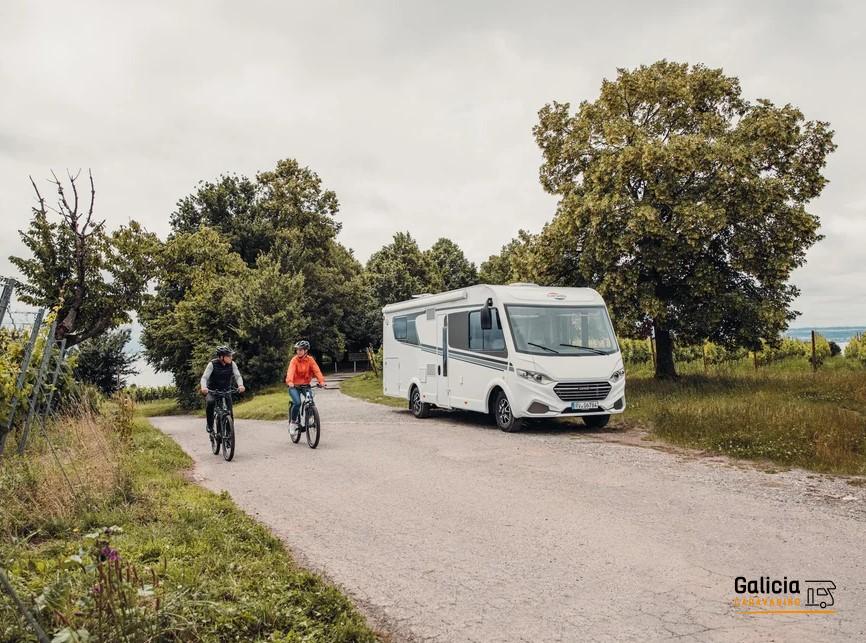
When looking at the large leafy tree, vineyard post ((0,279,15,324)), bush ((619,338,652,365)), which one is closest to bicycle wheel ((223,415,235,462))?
vineyard post ((0,279,15,324))

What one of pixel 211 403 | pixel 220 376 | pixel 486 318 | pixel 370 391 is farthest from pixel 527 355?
pixel 370 391

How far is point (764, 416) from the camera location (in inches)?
476

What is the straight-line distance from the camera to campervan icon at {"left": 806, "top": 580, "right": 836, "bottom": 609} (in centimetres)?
A: 444

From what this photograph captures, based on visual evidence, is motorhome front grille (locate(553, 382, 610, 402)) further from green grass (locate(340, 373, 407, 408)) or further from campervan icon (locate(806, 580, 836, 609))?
green grass (locate(340, 373, 407, 408))

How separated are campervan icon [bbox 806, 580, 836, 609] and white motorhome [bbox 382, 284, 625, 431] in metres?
8.41

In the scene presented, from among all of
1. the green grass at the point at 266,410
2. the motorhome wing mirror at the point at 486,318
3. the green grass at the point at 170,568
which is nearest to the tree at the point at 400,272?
the green grass at the point at 266,410

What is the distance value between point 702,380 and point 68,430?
16288mm

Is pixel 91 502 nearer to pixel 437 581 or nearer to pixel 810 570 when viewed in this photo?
pixel 437 581

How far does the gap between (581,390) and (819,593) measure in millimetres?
8884

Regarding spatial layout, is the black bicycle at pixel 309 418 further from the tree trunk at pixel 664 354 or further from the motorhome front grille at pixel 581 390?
the tree trunk at pixel 664 354

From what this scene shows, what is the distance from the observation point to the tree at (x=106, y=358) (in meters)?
37.2

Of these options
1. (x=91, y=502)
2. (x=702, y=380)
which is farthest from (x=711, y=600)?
(x=702, y=380)

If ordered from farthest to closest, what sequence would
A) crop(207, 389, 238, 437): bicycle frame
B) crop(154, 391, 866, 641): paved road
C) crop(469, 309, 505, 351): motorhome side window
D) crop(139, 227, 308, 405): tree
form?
crop(139, 227, 308, 405): tree
crop(469, 309, 505, 351): motorhome side window
crop(207, 389, 238, 437): bicycle frame
crop(154, 391, 866, 641): paved road

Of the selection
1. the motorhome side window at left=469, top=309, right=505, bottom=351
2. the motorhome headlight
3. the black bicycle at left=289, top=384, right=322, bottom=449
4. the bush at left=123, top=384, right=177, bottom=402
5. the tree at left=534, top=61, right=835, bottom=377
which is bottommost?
the bush at left=123, top=384, right=177, bottom=402
